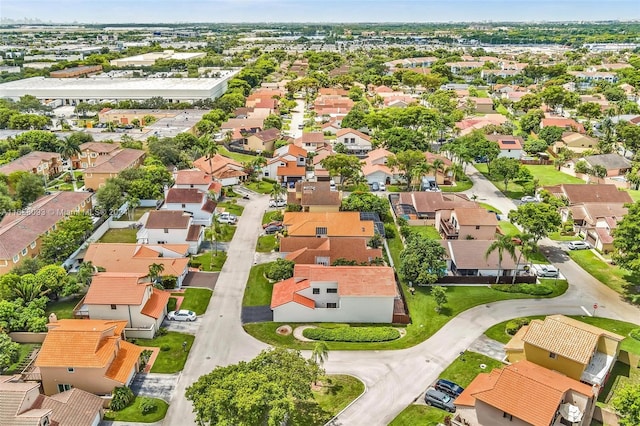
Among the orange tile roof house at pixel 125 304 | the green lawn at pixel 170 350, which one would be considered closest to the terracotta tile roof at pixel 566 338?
the green lawn at pixel 170 350

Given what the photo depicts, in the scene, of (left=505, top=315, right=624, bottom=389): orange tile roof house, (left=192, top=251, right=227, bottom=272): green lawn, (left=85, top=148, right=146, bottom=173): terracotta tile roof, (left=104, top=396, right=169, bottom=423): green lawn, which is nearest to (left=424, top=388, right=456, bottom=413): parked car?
(left=505, top=315, right=624, bottom=389): orange tile roof house

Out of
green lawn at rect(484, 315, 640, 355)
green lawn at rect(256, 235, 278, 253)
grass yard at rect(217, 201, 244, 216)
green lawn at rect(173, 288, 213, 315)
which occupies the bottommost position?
green lawn at rect(484, 315, 640, 355)

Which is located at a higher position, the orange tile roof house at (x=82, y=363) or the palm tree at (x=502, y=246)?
the palm tree at (x=502, y=246)

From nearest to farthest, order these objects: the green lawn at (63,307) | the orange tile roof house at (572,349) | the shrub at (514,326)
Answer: the orange tile roof house at (572,349)
the shrub at (514,326)
the green lawn at (63,307)

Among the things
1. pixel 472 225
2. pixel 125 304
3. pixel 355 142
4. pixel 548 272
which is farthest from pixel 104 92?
pixel 548 272

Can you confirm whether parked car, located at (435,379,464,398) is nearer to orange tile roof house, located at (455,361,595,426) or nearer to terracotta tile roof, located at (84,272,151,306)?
orange tile roof house, located at (455,361,595,426)

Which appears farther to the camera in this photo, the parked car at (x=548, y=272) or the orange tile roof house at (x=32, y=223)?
the parked car at (x=548, y=272)

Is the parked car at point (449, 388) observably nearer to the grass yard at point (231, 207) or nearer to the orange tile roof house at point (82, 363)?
the orange tile roof house at point (82, 363)
